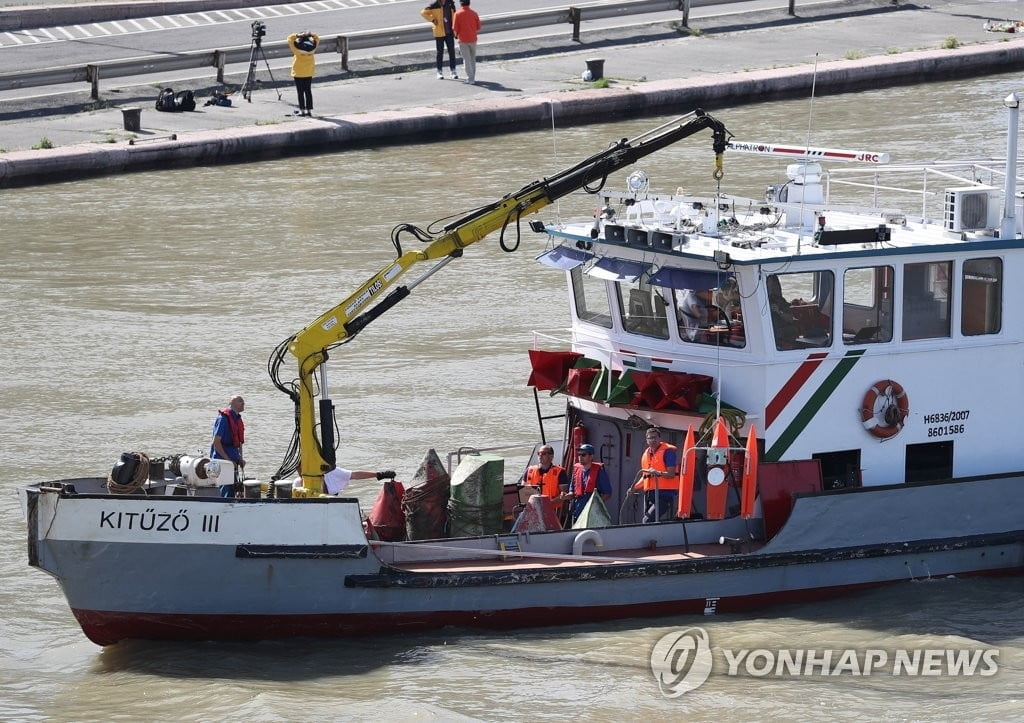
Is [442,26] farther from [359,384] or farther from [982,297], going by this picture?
[982,297]

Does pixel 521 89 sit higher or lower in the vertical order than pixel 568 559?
higher

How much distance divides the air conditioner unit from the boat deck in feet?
9.73

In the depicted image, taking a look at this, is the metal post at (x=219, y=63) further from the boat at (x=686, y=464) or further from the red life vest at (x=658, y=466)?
the red life vest at (x=658, y=466)

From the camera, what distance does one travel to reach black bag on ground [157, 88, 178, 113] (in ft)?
102

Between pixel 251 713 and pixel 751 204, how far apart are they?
5645 mm

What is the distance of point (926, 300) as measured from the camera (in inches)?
509

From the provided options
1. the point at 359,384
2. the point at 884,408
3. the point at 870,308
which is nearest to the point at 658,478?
the point at 884,408

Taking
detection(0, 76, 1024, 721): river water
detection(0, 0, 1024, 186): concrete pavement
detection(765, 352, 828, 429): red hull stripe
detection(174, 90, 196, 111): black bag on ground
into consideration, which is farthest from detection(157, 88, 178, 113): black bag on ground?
detection(765, 352, 828, 429): red hull stripe

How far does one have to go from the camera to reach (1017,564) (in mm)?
13383

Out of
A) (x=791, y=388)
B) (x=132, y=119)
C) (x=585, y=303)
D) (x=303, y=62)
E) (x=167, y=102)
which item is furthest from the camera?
(x=167, y=102)

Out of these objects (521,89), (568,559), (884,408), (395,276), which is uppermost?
(521,89)

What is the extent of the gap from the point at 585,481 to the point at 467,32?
65.7 ft

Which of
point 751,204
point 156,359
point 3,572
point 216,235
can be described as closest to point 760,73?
point 216,235

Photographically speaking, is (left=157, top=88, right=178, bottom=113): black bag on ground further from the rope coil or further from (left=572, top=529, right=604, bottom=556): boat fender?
(left=572, top=529, right=604, bottom=556): boat fender
